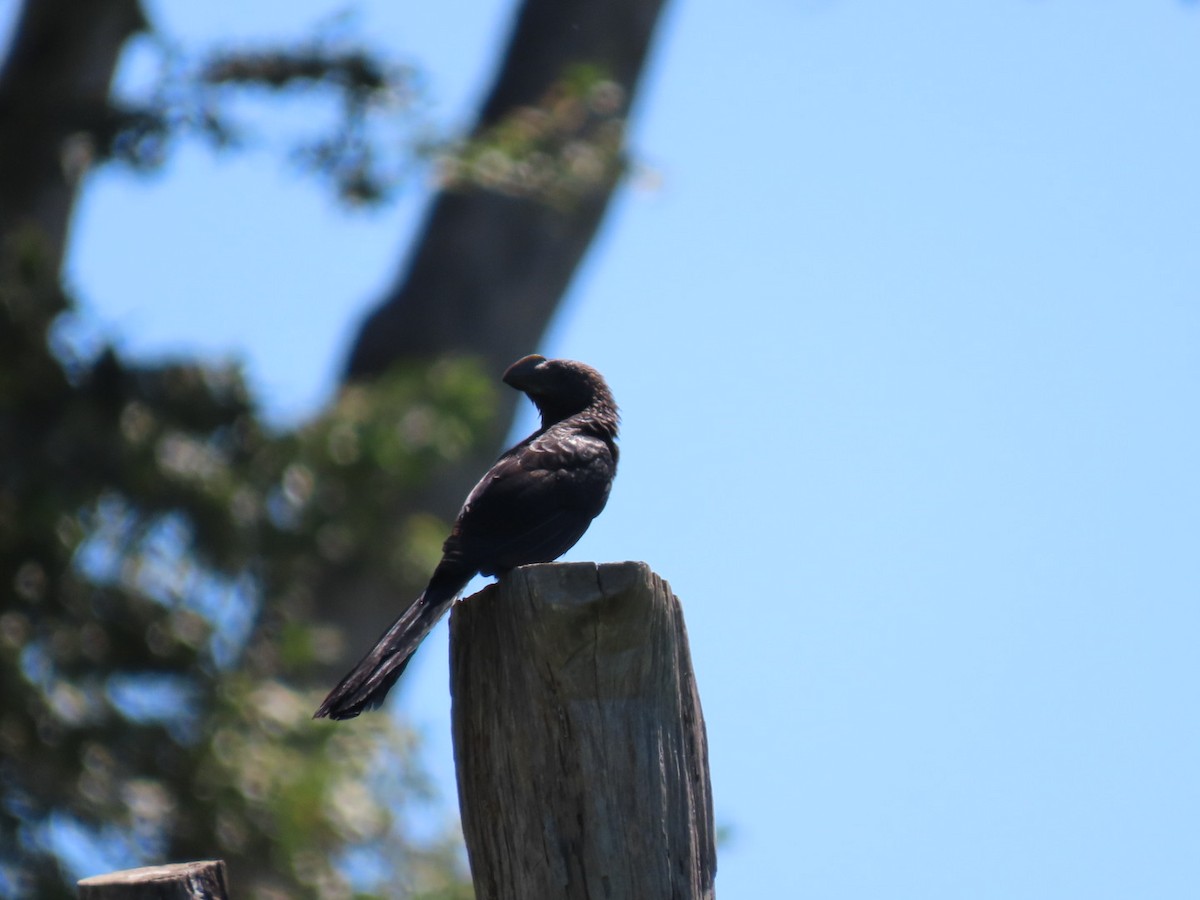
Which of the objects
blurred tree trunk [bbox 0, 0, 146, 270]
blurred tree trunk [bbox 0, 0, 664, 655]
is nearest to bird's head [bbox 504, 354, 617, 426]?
blurred tree trunk [bbox 0, 0, 146, 270]

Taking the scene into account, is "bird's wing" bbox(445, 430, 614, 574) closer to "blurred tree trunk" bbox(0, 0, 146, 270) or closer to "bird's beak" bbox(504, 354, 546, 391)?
"bird's beak" bbox(504, 354, 546, 391)

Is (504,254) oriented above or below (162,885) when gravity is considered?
above

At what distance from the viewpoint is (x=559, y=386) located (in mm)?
3932

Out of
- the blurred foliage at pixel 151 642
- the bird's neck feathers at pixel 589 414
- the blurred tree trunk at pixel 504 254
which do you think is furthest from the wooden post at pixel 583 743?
the blurred tree trunk at pixel 504 254

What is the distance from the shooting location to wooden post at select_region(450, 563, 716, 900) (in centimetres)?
215

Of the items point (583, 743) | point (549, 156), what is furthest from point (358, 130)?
point (583, 743)

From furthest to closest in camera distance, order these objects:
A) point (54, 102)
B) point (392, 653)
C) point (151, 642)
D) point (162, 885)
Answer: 1. point (54, 102)
2. point (151, 642)
3. point (392, 653)
4. point (162, 885)

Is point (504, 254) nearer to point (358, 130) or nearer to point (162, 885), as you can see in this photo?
point (358, 130)

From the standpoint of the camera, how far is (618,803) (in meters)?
2.16

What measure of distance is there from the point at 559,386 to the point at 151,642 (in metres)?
3.27

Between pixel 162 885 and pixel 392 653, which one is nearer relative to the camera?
pixel 162 885

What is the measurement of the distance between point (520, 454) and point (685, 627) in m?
1.24

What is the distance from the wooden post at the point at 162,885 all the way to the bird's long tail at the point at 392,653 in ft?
1.15

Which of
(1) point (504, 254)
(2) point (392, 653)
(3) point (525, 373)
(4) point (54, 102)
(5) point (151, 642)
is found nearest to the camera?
(2) point (392, 653)
